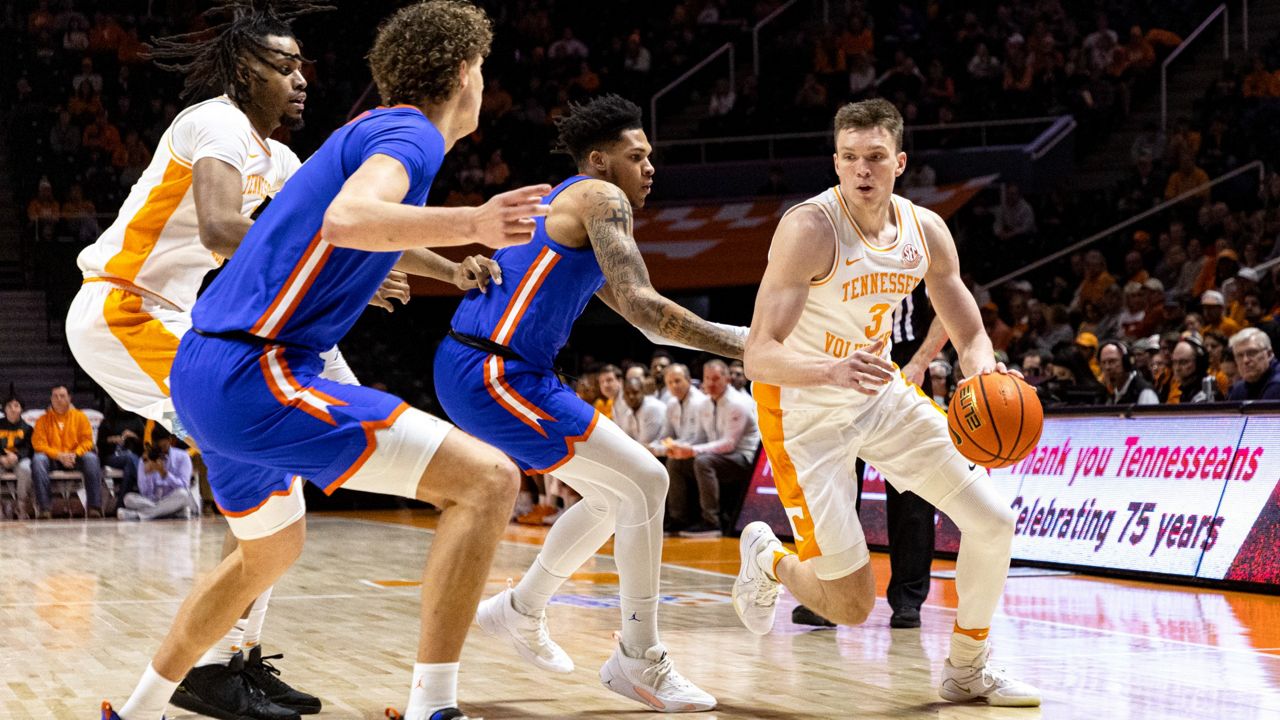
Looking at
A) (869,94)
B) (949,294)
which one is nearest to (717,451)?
(949,294)

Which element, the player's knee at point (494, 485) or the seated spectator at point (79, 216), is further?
the seated spectator at point (79, 216)

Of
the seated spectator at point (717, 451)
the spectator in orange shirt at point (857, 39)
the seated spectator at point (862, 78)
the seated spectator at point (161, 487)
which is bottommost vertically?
the seated spectator at point (161, 487)

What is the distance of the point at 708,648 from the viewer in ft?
19.3

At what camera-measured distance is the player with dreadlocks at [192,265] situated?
4.46m

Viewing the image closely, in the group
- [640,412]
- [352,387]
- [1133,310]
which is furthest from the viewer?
[640,412]

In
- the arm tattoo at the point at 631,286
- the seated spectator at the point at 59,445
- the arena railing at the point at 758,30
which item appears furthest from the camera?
the arena railing at the point at 758,30

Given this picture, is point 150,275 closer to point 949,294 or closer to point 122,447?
point 949,294

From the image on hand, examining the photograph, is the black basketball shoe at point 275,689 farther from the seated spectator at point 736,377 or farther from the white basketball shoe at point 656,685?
the seated spectator at point 736,377

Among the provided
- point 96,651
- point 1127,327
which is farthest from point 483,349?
point 1127,327

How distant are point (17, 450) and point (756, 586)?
42.3ft

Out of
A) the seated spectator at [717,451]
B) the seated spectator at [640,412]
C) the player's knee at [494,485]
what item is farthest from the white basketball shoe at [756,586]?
the seated spectator at [640,412]

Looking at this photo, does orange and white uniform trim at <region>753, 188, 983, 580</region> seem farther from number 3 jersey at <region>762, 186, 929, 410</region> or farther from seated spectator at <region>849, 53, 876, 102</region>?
seated spectator at <region>849, 53, 876, 102</region>

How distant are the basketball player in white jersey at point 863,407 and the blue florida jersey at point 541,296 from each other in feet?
2.05

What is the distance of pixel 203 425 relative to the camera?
3467 millimetres
